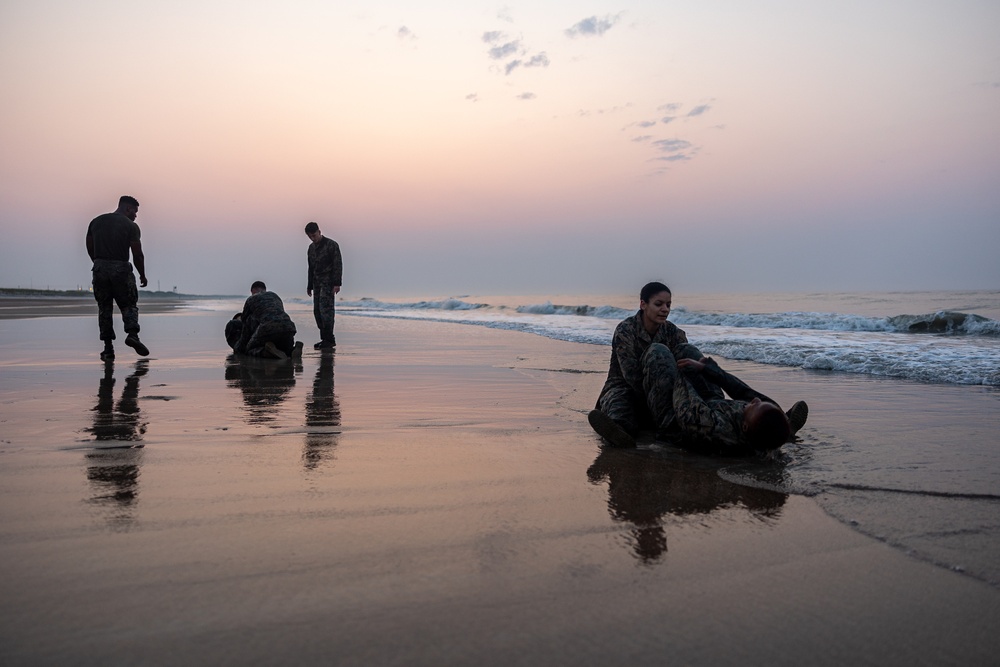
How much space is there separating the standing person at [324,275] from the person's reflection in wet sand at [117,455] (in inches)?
213

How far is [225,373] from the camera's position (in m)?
7.17

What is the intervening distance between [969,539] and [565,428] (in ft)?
8.12

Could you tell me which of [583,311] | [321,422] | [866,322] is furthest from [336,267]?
[583,311]

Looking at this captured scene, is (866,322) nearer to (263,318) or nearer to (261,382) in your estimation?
(263,318)

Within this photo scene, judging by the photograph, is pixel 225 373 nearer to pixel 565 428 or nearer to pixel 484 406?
pixel 484 406

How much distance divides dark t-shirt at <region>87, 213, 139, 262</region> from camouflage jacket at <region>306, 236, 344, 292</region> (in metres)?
3.06

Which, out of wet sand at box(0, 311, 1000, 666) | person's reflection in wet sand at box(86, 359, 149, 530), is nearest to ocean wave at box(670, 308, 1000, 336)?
wet sand at box(0, 311, 1000, 666)

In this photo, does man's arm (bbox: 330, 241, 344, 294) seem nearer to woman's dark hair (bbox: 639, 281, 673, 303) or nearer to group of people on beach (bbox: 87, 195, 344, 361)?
group of people on beach (bbox: 87, 195, 344, 361)

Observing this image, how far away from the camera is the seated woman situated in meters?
3.79

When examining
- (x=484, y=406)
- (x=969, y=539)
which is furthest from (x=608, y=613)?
(x=484, y=406)

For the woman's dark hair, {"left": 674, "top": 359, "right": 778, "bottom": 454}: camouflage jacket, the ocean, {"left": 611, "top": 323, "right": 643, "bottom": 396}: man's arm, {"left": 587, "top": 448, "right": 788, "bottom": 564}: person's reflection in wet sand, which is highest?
the woman's dark hair

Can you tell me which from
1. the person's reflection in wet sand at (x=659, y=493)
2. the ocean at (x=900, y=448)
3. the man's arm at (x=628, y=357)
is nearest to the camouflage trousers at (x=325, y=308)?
the ocean at (x=900, y=448)

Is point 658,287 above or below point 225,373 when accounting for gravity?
above

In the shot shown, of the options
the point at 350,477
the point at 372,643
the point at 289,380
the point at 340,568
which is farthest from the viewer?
the point at 289,380
